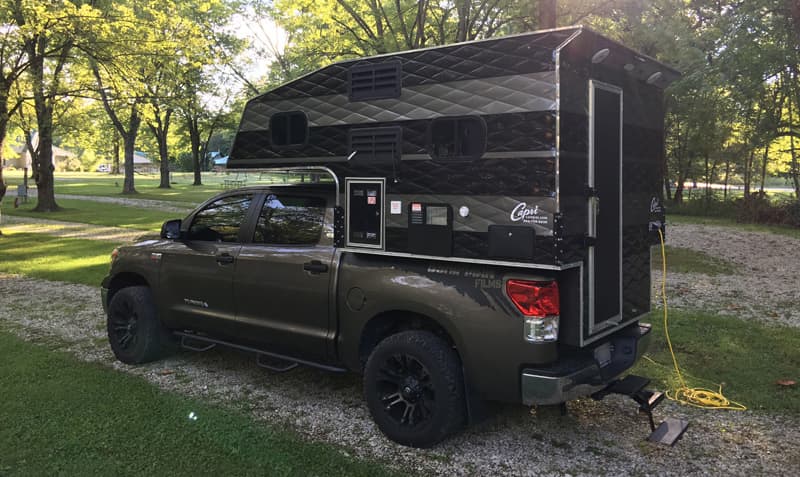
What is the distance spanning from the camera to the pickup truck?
352 cm

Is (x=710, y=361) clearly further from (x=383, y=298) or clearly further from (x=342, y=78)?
(x=342, y=78)

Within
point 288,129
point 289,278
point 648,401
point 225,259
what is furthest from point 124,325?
point 648,401

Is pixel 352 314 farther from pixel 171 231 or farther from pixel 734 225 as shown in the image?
pixel 734 225

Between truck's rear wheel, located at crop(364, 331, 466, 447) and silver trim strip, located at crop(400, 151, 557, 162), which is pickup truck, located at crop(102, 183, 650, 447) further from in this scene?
silver trim strip, located at crop(400, 151, 557, 162)

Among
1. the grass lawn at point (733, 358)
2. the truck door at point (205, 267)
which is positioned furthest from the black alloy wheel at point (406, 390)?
the grass lawn at point (733, 358)

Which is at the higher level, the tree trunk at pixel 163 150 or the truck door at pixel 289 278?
the tree trunk at pixel 163 150

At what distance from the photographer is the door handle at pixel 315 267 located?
440cm

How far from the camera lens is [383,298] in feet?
13.3

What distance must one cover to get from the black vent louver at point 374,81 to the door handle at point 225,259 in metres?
1.73

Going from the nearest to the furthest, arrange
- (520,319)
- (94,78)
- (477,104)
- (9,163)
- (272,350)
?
1. (520,319)
2. (477,104)
3. (272,350)
4. (94,78)
5. (9,163)

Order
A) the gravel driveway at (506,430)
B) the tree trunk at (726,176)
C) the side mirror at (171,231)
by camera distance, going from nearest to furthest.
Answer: the gravel driveway at (506,430) < the side mirror at (171,231) < the tree trunk at (726,176)

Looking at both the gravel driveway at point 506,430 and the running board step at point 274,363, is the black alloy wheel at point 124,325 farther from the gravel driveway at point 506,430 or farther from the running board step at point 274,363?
the running board step at point 274,363

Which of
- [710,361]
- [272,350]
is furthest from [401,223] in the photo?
[710,361]

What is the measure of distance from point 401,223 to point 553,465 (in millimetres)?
1818
